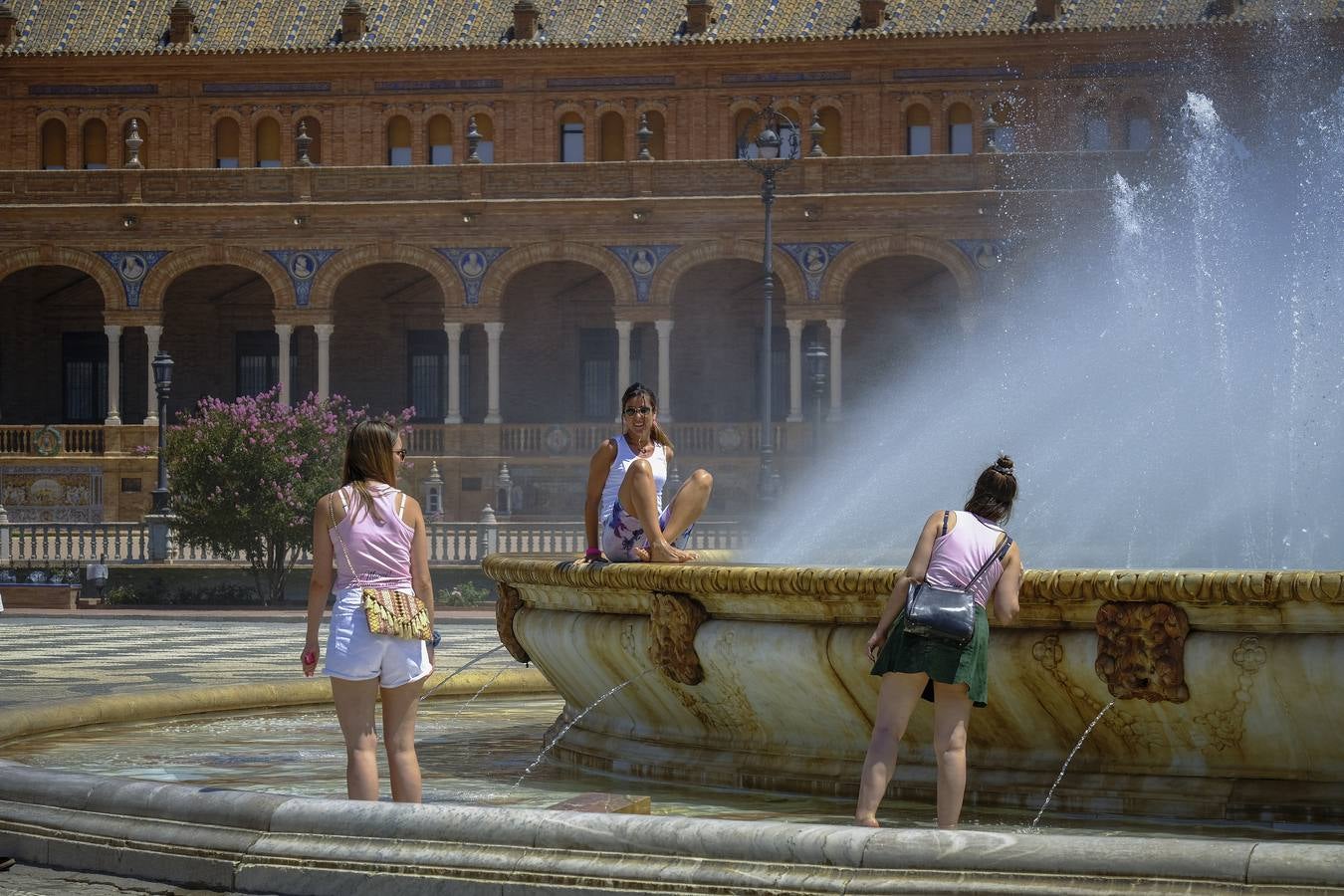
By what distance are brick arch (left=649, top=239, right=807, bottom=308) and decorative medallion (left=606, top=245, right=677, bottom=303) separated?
12 cm

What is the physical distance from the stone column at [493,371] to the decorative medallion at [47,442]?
7.91 m

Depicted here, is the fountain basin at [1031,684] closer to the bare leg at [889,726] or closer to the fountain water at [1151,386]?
the bare leg at [889,726]

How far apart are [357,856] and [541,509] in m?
32.9

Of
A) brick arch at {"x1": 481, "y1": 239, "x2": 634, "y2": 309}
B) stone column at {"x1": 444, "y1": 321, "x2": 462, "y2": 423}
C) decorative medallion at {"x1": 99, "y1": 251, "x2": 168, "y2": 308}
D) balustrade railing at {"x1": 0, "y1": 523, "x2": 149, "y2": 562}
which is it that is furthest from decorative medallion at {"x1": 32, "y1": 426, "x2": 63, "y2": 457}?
balustrade railing at {"x1": 0, "y1": 523, "x2": 149, "y2": 562}

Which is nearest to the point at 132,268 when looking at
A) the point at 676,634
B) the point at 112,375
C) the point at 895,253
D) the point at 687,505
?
the point at 112,375

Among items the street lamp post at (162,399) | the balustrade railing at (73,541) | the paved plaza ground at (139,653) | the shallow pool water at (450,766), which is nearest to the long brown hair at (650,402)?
the shallow pool water at (450,766)

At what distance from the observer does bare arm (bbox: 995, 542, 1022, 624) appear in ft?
19.7

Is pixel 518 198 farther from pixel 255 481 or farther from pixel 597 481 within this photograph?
pixel 597 481

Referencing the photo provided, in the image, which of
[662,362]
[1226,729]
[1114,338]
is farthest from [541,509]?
[1226,729]

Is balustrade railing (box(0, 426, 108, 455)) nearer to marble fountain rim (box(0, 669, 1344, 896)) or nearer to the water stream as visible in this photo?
marble fountain rim (box(0, 669, 1344, 896))

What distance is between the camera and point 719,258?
1583 inches

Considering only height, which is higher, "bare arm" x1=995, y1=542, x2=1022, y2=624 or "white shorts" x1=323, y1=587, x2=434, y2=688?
"bare arm" x1=995, y1=542, x2=1022, y2=624

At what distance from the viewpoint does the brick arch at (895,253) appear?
39.0 meters

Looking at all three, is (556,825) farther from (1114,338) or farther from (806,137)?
(806,137)
